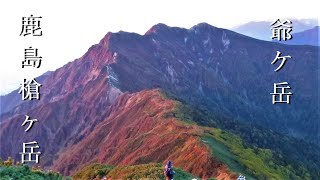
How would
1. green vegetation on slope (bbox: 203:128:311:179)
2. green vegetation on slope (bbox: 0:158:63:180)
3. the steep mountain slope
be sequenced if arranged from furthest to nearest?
the steep mountain slope → green vegetation on slope (bbox: 203:128:311:179) → green vegetation on slope (bbox: 0:158:63:180)

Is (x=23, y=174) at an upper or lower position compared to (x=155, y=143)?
upper

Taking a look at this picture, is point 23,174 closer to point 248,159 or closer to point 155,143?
point 248,159

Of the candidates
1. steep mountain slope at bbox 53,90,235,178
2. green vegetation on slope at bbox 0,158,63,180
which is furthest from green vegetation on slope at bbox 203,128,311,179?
green vegetation on slope at bbox 0,158,63,180

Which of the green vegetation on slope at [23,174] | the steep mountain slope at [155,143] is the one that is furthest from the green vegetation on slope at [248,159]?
the green vegetation on slope at [23,174]

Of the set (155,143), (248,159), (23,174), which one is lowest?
(155,143)

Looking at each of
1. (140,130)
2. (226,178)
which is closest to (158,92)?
(140,130)

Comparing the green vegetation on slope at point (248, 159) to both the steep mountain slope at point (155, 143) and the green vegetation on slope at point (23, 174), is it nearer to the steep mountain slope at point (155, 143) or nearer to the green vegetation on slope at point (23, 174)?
the steep mountain slope at point (155, 143)

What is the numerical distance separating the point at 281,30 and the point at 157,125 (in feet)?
281

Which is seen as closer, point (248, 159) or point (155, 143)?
point (248, 159)

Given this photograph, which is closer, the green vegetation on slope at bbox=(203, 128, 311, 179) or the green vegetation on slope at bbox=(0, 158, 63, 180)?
the green vegetation on slope at bbox=(0, 158, 63, 180)

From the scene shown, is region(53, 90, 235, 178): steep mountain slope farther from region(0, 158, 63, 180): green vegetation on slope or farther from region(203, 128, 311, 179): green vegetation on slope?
region(0, 158, 63, 180): green vegetation on slope

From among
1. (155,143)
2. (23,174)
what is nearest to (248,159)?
A: (155,143)

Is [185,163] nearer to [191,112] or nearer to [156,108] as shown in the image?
[191,112]

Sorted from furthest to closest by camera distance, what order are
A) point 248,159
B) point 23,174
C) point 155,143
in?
point 155,143 < point 248,159 < point 23,174
